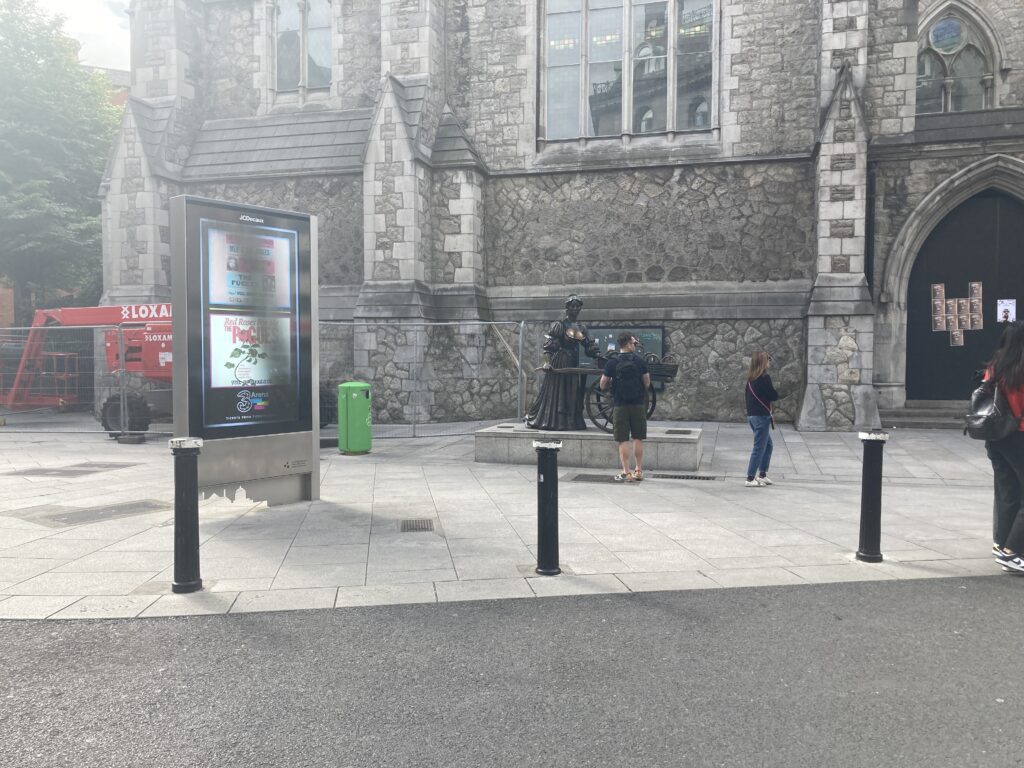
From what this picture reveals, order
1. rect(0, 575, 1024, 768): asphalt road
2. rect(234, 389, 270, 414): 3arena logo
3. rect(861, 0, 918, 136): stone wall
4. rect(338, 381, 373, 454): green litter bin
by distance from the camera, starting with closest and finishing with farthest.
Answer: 1. rect(0, 575, 1024, 768): asphalt road
2. rect(234, 389, 270, 414): 3arena logo
3. rect(338, 381, 373, 454): green litter bin
4. rect(861, 0, 918, 136): stone wall

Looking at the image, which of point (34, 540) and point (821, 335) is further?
point (821, 335)

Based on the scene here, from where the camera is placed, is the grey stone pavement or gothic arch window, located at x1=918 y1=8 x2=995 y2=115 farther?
gothic arch window, located at x1=918 y1=8 x2=995 y2=115

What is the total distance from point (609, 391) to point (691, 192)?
7.19 m

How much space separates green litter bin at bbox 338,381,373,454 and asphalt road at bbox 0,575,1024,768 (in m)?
6.74

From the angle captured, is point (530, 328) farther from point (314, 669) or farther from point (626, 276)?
point (314, 669)

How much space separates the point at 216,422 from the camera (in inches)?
266

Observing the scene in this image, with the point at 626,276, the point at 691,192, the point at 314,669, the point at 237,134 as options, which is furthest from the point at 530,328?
the point at 314,669

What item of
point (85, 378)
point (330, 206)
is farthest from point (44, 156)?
point (330, 206)

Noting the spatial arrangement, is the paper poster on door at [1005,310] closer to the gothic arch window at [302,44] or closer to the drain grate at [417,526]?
the drain grate at [417,526]

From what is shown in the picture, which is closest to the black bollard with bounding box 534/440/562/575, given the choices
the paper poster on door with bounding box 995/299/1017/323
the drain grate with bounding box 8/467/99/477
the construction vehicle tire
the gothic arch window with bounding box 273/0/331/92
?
the drain grate with bounding box 8/467/99/477

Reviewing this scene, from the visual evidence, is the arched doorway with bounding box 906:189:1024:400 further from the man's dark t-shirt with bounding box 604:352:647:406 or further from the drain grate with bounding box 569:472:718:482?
the man's dark t-shirt with bounding box 604:352:647:406

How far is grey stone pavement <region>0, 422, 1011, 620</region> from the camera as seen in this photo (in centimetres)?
473

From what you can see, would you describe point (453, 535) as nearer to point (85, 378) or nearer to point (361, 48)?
point (85, 378)

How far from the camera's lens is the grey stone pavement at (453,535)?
473 centimetres
